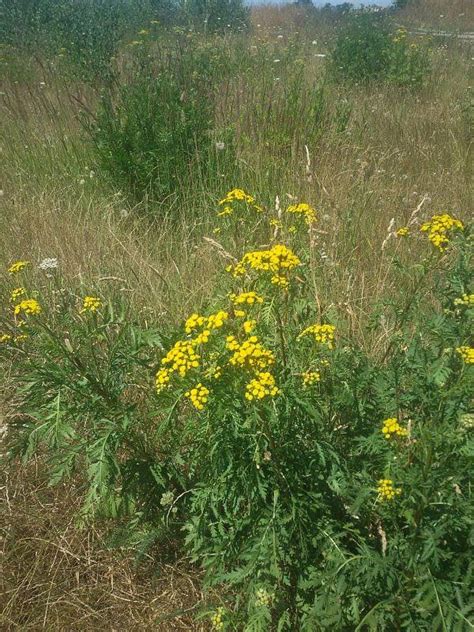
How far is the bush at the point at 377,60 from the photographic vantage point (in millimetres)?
7293

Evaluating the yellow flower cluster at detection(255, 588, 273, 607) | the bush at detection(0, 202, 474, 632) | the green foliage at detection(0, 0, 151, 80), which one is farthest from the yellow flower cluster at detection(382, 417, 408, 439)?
the green foliage at detection(0, 0, 151, 80)

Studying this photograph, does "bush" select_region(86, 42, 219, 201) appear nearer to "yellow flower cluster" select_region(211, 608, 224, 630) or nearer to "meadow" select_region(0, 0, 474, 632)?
"meadow" select_region(0, 0, 474, 632)

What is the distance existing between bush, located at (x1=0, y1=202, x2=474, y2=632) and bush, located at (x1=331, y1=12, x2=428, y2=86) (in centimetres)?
631

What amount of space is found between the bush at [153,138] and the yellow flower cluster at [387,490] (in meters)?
3.09

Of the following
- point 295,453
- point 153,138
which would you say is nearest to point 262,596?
point 295,453

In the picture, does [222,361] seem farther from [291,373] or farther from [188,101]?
[188,101]

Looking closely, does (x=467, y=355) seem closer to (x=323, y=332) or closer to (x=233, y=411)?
(x=323, y=332)

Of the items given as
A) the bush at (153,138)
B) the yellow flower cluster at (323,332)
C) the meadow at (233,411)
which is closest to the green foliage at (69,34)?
the bush at (153,138)

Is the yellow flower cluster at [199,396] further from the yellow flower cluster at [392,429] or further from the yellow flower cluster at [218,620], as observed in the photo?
the yellow flower cluster at [218,620]

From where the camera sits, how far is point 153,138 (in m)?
4.29

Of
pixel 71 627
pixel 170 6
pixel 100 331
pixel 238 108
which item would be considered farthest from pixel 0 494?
pixel 170 6

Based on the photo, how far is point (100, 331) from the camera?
1.77 m

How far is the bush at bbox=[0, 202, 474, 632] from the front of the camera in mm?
1464

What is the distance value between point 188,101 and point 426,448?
3858 millimetres
